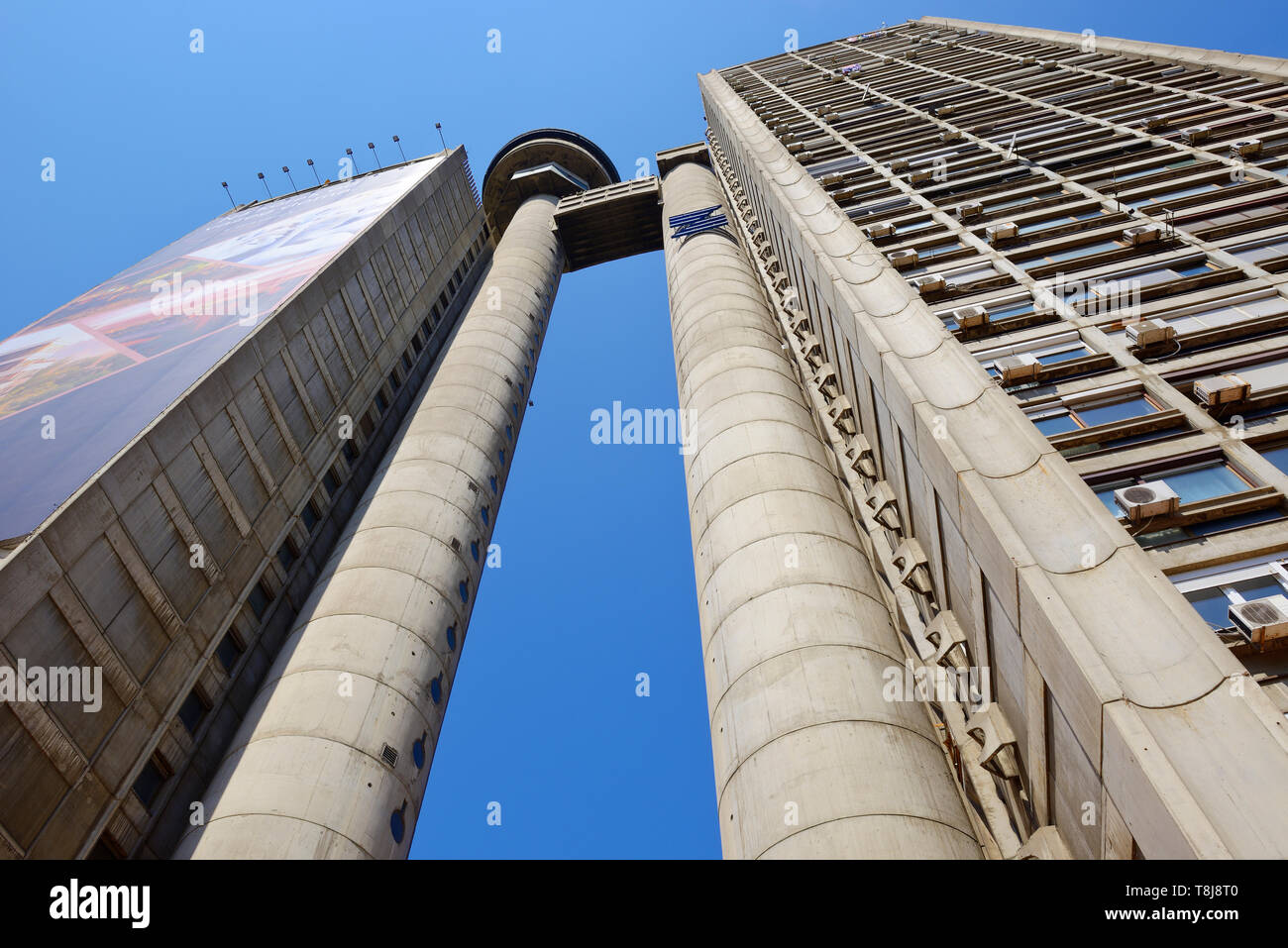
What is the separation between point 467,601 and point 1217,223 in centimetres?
2756

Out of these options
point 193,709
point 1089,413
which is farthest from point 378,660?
point 1089,413

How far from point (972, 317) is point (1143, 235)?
599 centimetres

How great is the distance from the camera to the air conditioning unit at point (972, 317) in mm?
19203

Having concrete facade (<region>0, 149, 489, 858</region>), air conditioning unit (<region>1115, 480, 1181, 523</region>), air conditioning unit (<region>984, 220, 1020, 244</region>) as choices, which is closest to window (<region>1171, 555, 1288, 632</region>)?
air conditioning unit (<region>1115, 480, 1181, 523</region>)

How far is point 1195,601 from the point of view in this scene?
10672mm

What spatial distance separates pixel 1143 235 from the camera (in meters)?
20.6

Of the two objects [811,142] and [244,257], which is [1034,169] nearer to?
[811,142]

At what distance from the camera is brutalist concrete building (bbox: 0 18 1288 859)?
10.9m

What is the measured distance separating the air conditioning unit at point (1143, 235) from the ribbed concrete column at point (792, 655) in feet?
36.2

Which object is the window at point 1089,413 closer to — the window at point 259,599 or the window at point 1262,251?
the window at point 1262,251

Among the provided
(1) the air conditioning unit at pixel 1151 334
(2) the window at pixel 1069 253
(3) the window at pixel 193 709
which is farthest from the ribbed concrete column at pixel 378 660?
(2) the window at pixel 1069 253

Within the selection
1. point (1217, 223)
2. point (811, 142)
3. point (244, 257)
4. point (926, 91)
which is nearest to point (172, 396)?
point (244, 257)

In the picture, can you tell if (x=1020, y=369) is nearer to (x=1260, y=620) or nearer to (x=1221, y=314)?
(x=1221, y=314)

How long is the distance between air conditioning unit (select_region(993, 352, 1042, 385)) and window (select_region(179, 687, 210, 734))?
23681mm
